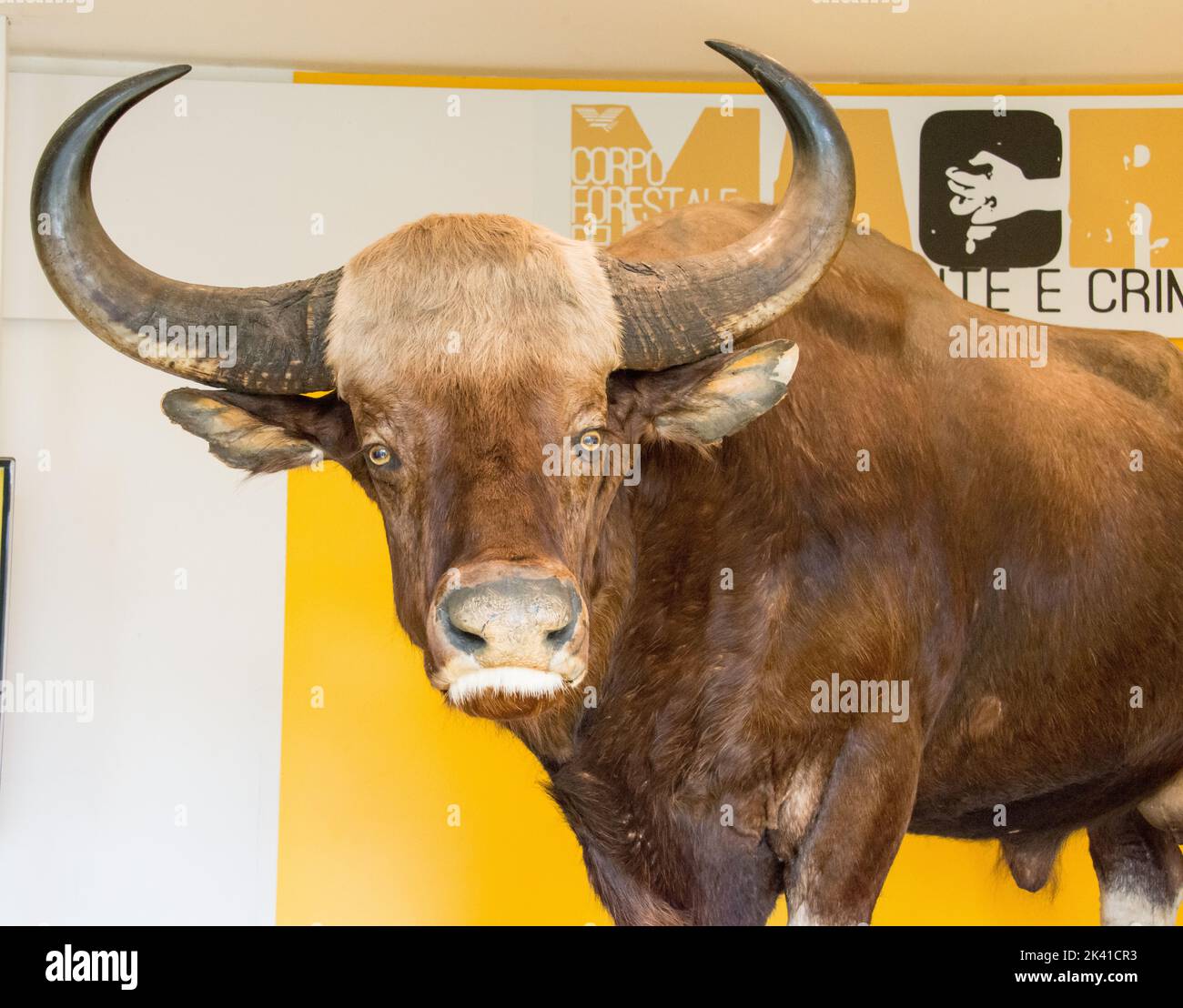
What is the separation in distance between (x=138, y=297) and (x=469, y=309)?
2.43 ft

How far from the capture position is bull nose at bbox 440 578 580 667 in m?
2.24

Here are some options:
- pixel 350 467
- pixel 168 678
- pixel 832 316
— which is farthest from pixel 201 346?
pixel 168 678

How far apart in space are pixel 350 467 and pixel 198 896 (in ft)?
9.04

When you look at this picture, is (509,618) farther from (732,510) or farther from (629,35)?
Answer: (629,35)

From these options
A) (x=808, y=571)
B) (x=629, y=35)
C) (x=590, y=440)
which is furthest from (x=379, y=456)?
(x=629, y=35)

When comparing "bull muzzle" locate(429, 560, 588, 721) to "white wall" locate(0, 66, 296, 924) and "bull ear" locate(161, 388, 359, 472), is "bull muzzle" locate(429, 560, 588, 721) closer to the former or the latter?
"bull ear" locate(161, 388, 359, 472)

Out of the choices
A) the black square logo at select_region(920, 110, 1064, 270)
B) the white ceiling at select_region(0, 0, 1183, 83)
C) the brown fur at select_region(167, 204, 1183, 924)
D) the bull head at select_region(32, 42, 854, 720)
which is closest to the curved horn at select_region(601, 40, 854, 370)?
the bull head at select_region(32, 42, 854, 720)

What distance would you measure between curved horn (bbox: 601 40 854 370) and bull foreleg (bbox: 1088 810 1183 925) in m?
2.62

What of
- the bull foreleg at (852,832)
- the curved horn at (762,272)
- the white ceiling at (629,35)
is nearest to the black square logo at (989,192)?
the white ceiling at (629,35)

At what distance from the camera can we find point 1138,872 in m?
4.56

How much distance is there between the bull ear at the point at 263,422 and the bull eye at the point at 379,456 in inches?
8.6

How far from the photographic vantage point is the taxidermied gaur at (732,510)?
2574mm

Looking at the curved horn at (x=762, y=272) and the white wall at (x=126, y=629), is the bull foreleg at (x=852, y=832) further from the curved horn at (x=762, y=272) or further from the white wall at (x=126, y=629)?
the white wall at (x=126, y=629)
